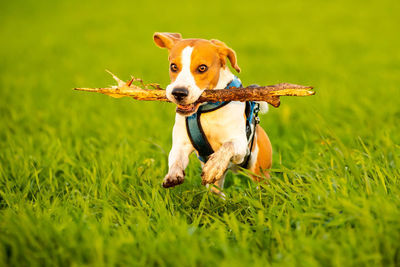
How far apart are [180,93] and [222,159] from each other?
1.94 feet

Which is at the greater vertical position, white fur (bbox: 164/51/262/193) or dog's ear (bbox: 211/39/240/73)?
dog's ear (bbox: 211/39/240/73)

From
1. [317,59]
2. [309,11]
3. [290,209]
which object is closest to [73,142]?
[290,209]

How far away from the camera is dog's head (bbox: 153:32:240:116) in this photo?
322 cm

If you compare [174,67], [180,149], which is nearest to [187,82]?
[174,67]

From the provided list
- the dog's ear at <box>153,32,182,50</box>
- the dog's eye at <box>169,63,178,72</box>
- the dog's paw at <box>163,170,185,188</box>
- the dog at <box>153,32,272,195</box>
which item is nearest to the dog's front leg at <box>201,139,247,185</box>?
the dog at <box>153,32,272,195</box>

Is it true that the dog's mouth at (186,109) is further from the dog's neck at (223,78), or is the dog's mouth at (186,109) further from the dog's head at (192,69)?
the dog's neck at (223,78)

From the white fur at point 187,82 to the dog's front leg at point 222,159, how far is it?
1.48 feet

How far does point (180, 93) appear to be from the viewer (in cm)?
318

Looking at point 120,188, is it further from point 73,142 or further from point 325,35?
point 325,35

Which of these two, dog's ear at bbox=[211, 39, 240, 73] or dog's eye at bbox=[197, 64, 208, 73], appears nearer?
dog's eye at bbox=[197, 64, 208, 73]

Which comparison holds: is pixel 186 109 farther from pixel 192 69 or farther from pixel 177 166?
pixel 177 166

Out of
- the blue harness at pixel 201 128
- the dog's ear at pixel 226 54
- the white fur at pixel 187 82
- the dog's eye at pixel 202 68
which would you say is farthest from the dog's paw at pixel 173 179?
the dog's ear at pixel 226 54

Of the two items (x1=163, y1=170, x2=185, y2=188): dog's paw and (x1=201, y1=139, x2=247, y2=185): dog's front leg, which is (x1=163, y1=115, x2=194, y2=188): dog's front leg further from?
(x1=201, y1=139, x2=247, y2=185): dog's front leg

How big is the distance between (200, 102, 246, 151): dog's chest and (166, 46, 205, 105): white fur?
0.26 meters
